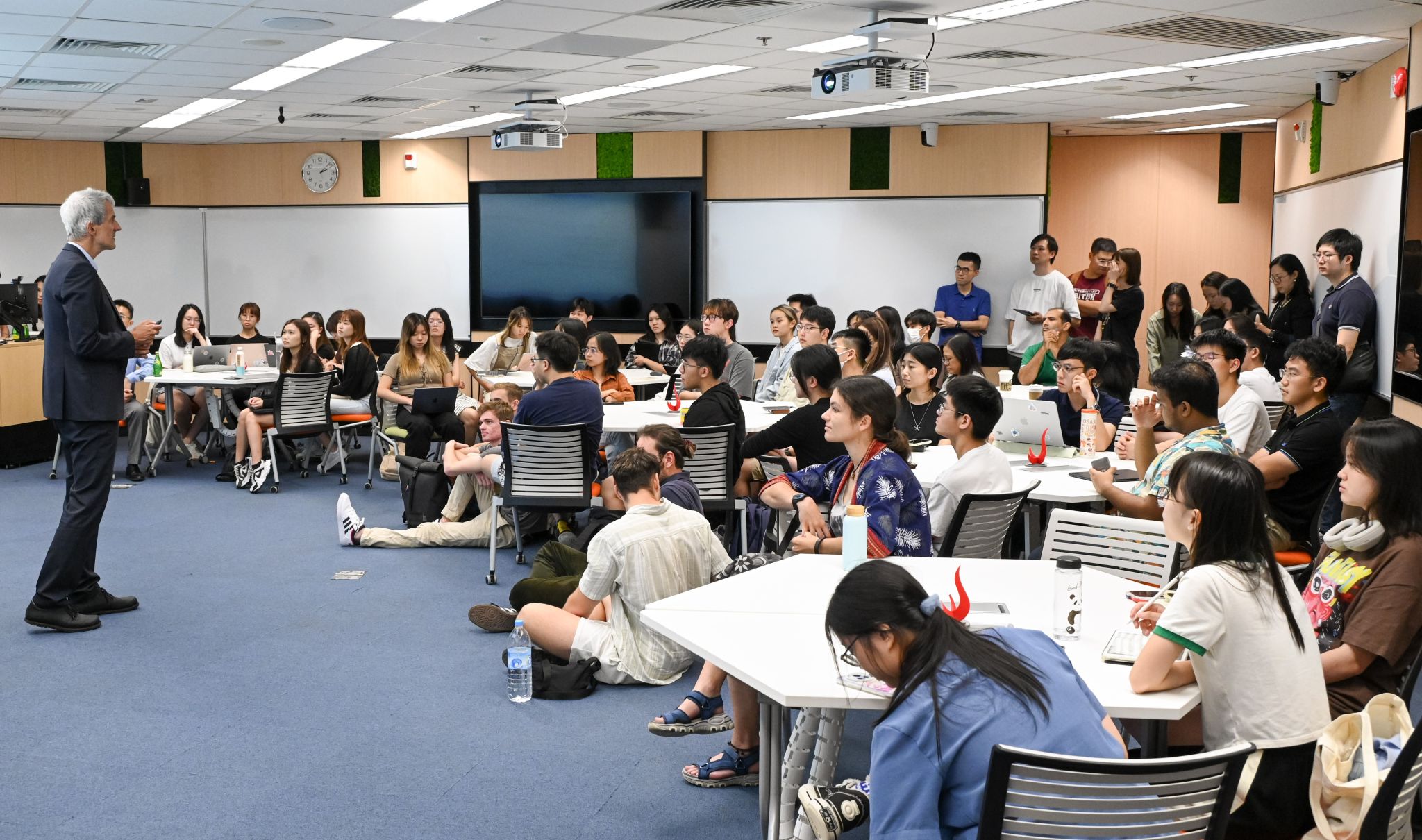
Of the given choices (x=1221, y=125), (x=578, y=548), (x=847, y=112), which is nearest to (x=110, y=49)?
(x=578, y=548)

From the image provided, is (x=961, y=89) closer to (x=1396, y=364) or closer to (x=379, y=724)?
(x=1396, y=364)

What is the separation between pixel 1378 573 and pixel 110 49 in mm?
7395

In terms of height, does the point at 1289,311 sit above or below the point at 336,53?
below

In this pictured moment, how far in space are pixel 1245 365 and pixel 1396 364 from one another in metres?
0.94

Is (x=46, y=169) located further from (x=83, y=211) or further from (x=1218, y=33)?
(x=1218, y=33)

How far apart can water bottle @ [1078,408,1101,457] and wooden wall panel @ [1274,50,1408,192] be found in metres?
2.95

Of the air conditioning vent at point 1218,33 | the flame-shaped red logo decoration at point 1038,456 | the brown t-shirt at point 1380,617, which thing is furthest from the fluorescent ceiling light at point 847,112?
the brown t-shirt at point 1380,617

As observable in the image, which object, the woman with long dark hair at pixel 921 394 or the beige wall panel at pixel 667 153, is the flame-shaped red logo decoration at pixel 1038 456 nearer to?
the woman with long dark hair at pixel 921 394

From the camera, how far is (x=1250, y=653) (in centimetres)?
252

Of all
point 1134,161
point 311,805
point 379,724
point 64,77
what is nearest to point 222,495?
point 64,77

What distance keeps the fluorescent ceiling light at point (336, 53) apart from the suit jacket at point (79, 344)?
267cm

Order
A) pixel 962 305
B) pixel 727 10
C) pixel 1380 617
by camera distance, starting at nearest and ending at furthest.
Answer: pixel 1380 617 < pixel 727 10 < pixel 962 305

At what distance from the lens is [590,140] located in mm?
12703

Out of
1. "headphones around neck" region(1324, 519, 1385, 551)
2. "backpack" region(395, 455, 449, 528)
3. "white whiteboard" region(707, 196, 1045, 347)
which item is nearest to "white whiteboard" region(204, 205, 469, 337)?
"white whiteboard" region(707, 196, 1045, 347)
